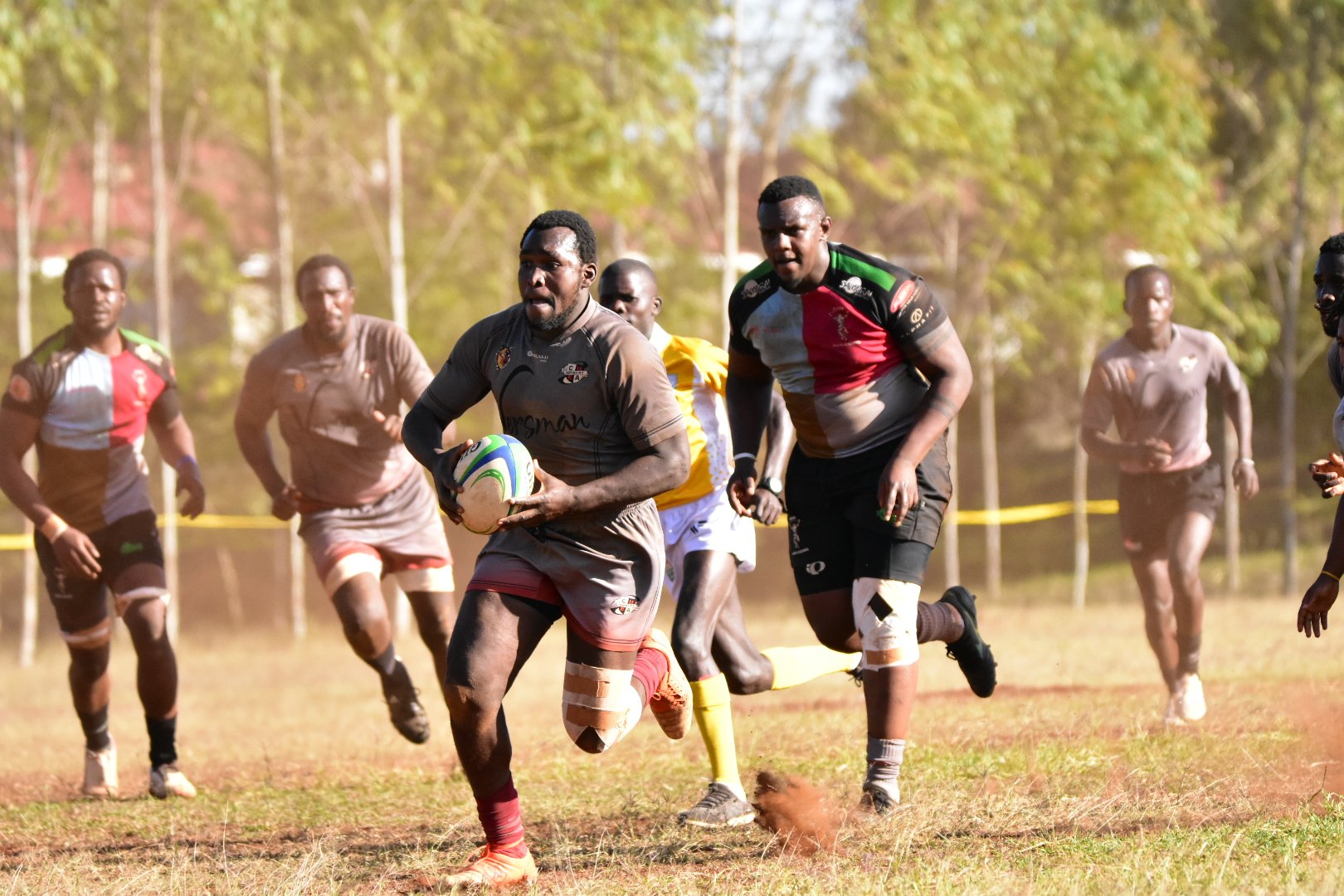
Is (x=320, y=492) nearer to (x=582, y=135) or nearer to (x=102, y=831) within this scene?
(x=102, y=831)

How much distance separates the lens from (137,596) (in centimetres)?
848

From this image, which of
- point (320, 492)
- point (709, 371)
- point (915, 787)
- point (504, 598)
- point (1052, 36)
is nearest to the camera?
point (504, 598)

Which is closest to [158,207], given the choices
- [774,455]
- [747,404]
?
[774,455]

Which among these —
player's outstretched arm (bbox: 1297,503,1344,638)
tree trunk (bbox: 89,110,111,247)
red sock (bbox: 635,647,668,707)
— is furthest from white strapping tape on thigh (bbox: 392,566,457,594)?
tree trunk (bbox: 89,110,111,247)

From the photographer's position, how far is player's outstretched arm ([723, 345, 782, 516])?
715 centimetres

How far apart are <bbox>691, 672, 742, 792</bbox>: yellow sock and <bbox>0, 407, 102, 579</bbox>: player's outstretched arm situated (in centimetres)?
326

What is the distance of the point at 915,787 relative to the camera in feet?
23.1

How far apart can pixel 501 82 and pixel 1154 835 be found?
14.5 m

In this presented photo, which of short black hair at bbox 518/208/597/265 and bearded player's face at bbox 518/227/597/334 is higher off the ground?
short black hair at bbox 518/208/597/265

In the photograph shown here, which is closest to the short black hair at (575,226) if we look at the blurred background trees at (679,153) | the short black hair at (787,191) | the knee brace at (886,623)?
the short black hair at (787,191)

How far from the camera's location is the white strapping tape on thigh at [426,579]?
8953 millimetres

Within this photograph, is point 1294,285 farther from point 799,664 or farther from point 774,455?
point 774,455

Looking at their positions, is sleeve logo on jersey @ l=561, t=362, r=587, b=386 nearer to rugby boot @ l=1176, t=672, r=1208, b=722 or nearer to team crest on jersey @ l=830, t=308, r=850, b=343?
team crest on jersey @ l=830, t=308, r=850, b=343

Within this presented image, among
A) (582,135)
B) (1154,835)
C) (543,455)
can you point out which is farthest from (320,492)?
(582,135)
